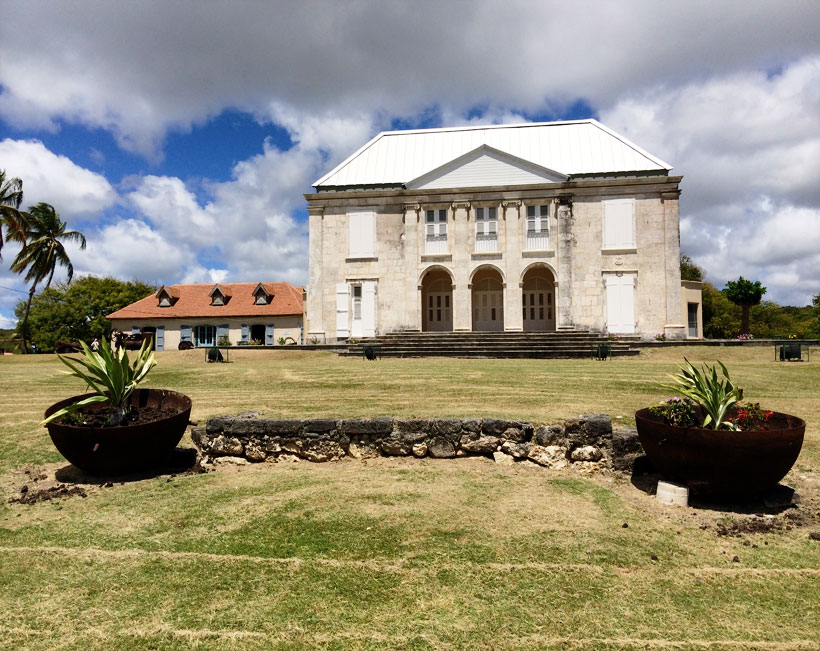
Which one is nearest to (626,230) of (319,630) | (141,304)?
(319,630)

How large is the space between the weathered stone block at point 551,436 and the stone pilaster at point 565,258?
22.3 metres

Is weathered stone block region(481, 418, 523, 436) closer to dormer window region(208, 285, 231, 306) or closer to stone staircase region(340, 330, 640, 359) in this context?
stone staircase region(340, 330, 640, 359)

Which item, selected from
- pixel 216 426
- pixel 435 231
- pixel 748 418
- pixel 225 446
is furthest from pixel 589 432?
pixel 435 231

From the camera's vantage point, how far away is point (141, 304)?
3975 cm

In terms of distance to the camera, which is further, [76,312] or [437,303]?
[76,312]

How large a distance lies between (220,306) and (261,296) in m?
3.31

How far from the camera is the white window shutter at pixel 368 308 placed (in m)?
29.5

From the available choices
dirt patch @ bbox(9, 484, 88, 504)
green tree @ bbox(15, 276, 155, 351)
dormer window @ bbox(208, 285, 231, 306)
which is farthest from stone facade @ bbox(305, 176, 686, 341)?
dirt patch @ bbox(9, 484, 88, 504)

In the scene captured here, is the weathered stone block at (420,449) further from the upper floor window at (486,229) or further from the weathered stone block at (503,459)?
the upper floor window at (486,229)

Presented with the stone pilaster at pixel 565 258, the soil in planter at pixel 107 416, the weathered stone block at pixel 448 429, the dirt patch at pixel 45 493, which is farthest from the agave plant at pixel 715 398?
the stone pilaster at pixel 565 258

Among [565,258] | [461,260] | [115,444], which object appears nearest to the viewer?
[115,444]

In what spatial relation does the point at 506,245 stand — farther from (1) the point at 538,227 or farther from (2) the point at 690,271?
(2) the point at 690,271

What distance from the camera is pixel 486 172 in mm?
28516

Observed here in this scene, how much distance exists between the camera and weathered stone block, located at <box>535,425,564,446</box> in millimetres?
6672
